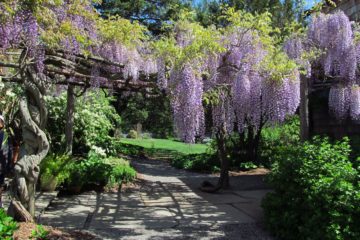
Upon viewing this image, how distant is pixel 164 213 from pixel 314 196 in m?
2.78

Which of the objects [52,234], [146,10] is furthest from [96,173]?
[146,10]

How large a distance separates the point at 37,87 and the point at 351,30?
524 centimetres

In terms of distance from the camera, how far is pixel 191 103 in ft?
18.5

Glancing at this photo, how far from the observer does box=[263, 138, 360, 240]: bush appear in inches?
176

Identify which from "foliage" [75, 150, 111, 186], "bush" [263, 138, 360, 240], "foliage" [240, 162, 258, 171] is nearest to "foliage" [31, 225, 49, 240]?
"bush" [263, 138, 360, 240]

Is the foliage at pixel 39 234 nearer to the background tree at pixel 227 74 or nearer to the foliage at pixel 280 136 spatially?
the background tree at pixel 227 74

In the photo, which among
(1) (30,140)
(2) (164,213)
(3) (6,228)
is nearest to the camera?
(3) (6,228)

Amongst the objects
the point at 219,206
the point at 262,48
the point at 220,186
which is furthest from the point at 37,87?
the point at 220,186

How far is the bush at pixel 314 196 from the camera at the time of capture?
4.46 meters

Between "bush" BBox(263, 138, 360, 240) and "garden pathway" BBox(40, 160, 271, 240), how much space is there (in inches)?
19.1

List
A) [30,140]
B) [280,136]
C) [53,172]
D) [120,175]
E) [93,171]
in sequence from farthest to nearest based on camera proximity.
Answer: [280,136] < [120,175] < [93,171] < [53,172] < [30,140]

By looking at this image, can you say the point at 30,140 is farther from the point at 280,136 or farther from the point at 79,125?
the point at 280,136

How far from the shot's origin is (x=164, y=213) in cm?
679

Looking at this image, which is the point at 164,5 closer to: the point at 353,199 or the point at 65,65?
the point at 65,65
